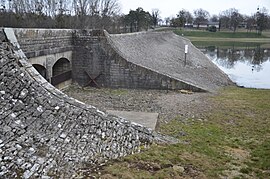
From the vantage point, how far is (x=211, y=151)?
26.7ft

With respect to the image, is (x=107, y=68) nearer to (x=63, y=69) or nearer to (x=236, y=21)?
(x=63, y=69)

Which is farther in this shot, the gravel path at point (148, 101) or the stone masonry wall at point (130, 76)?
the stone masonry wall at point (130, 76)

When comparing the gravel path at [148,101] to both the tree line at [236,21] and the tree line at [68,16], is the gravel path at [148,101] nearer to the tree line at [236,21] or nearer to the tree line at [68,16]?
the tree line at [68,16]

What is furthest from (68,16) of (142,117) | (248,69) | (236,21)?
(236,21)

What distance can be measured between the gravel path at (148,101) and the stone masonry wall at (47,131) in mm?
3256

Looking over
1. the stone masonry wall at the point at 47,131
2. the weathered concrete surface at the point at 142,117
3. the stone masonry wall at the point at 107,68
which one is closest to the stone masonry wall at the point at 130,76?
the stone masonry wall at the point at 107,68

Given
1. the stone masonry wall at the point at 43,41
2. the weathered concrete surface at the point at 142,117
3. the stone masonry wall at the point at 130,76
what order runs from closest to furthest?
the weathered concrete surface at the point at 142,117 < the stone masonry wall at the point at 43,41 < the stone masonry wall at the point at 130,76

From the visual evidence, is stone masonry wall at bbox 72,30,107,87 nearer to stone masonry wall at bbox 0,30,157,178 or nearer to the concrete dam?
the concrete dam

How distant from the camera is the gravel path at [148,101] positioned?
40.1 feet

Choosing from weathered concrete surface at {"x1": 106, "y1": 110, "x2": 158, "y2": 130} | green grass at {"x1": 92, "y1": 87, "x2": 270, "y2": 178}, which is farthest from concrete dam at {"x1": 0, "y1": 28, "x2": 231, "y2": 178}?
weathered concrete surface at {"x1": 106, "y1": 110, "x2": 158, "y2": 130}

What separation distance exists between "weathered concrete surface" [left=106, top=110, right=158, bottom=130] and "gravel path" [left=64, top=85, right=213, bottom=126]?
0.35m

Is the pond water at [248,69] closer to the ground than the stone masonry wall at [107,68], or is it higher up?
closer to the ground

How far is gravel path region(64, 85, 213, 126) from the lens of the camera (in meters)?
12.2

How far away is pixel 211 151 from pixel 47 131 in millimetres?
3842
